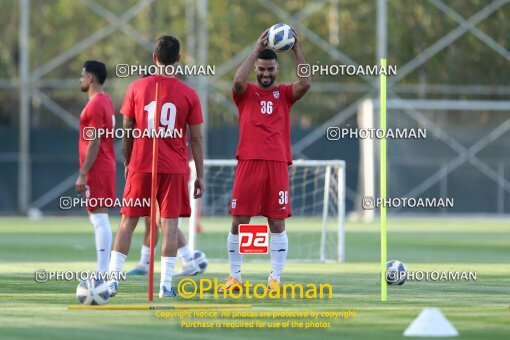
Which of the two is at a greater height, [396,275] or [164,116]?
[164,116]

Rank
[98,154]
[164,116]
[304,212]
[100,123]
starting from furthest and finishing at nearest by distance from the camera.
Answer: [304,212] < [98,154] < [100,123] < [164,116]

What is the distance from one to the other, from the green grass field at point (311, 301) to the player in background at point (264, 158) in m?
0.76

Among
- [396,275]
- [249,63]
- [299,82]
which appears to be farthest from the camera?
[396,275]

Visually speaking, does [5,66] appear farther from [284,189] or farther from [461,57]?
[284,189]

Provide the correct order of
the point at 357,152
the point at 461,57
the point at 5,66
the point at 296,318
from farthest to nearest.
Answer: the point at 5,66
the point at 461,57
the point at 357,152
the point at 296,318

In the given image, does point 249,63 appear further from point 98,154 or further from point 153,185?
point 98,154

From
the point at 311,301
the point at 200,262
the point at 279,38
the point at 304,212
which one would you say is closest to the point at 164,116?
the point at 279,38

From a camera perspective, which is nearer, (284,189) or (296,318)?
(296,318)

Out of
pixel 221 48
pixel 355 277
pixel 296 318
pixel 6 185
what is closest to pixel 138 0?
pixel 221 48

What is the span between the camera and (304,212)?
26344mm

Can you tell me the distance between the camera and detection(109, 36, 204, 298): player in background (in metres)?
9.95

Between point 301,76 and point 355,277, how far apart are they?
2.74 metres

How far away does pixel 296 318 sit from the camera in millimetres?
8375

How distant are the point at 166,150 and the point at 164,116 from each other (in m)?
0.26
